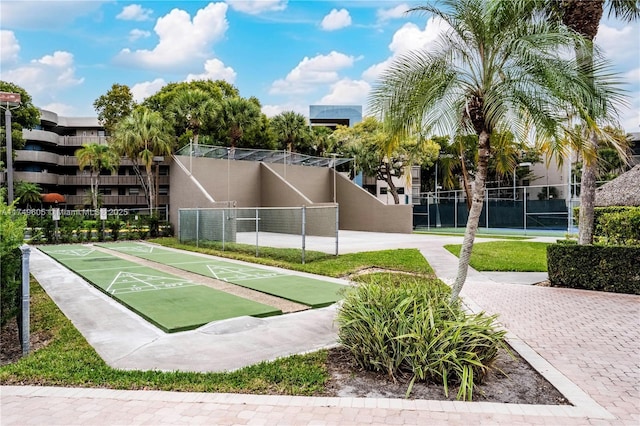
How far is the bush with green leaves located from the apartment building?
4007cm

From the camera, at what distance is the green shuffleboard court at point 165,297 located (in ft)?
23.1

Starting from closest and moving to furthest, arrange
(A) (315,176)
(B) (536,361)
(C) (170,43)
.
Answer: (B) (536,361), (C) (170,43), (A) (315,176)

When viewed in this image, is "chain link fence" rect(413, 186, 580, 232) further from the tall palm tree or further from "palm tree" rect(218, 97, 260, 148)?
the tall palm tree

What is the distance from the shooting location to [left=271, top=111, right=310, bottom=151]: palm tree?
124 feet

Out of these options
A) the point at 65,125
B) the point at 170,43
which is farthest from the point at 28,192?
the point at 170,43

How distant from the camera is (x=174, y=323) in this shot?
21.7ft

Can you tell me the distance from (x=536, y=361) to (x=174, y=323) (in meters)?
4.94

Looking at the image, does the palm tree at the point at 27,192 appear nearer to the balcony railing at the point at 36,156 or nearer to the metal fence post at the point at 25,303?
the balcony railing at the point at 36,156

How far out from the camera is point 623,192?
51.7 feet

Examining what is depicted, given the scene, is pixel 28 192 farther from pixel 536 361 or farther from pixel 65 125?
pixel 536 361

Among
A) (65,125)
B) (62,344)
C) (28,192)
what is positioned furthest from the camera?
(65,125)

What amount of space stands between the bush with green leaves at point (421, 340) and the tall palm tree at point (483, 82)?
99 centimetres

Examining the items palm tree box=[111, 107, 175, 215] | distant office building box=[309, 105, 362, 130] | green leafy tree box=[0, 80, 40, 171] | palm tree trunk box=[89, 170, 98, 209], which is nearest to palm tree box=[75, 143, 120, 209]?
palm tree trunk box=[89, 170, 98, 209]

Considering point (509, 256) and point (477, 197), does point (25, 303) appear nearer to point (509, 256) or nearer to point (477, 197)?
point (477, 197)
